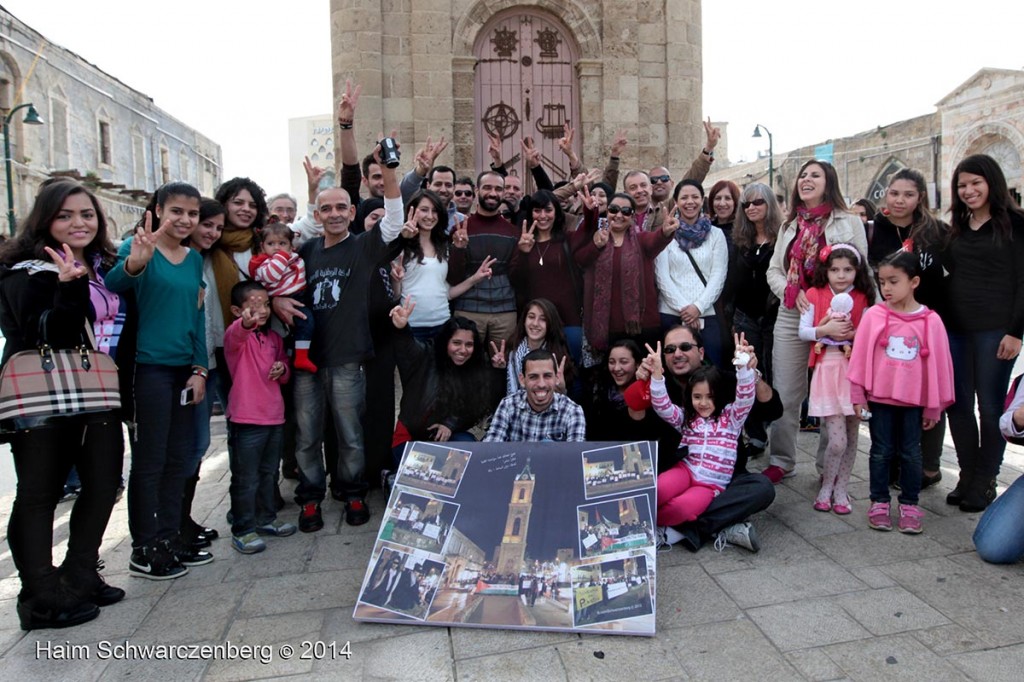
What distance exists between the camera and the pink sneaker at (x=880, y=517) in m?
3.66

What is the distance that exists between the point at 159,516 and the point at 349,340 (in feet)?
4.13

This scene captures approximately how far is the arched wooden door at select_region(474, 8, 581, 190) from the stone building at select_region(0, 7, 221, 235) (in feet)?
61.1

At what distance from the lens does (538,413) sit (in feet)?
12.5

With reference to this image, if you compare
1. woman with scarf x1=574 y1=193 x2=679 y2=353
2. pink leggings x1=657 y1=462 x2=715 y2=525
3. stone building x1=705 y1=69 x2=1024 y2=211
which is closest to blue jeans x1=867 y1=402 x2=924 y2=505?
pink leggings x1=657 y1=462 x2=715 y2=525

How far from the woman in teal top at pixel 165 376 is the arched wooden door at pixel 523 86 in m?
5.09

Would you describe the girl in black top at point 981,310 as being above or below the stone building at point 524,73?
below

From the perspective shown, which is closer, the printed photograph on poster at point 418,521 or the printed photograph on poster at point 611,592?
the printed photograph on poster at point 611,592

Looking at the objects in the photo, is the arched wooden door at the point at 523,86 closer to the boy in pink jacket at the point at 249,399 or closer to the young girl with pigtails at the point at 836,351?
the young girl with pigtails at the point at 836,351

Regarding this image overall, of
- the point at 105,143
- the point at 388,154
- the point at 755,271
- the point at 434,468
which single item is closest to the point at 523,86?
the point at 755,271

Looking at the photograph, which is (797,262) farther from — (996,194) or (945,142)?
(945,142)

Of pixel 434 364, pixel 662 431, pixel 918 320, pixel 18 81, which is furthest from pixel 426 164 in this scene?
pixel 18 81

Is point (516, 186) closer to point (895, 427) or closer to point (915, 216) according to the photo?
point (915, 216)

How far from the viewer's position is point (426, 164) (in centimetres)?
508

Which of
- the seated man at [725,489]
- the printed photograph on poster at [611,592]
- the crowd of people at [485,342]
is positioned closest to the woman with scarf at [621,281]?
the crowd of people at [485,342]
